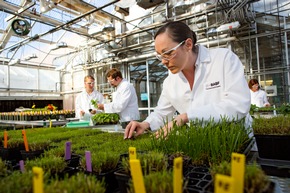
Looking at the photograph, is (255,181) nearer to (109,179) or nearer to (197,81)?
(109,179)

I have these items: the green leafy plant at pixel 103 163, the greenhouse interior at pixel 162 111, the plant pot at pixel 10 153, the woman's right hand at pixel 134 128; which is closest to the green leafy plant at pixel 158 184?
the greenhouse interior at pixel 162 111

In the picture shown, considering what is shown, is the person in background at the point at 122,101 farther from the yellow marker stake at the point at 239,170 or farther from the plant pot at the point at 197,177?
the yellow marker stake at the point at 239,170

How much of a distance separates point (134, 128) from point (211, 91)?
1.81 feet

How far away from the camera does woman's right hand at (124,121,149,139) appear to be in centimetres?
127

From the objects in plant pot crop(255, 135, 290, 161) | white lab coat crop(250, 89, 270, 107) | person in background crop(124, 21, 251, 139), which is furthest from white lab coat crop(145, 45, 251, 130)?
white lab coat crop(250, 89, 270, 107)

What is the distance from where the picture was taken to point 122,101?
318cm

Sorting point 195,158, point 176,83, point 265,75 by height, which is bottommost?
point 195,158

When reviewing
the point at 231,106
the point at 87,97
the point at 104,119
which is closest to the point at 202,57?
the point at 231,106

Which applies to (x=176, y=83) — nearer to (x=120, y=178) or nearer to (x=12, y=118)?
(x=120, y=178)

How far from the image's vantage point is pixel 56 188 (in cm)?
46

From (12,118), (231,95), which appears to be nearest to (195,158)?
(231,95)

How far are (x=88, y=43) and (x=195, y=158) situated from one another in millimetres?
8950

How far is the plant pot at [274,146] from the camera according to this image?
2.77 feet

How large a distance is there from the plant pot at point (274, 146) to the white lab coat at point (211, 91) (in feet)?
0.77
